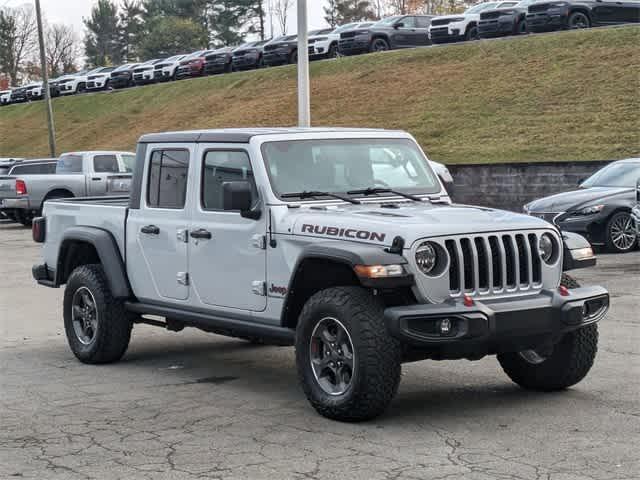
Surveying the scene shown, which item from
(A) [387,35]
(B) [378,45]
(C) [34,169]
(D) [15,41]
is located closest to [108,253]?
(C) [34,169]

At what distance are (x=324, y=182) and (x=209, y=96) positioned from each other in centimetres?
4497

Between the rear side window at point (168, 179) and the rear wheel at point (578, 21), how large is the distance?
1273 inches

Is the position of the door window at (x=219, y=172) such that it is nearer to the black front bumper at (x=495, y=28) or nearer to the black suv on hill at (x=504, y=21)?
the black suv on hill at (x=504, y=21)

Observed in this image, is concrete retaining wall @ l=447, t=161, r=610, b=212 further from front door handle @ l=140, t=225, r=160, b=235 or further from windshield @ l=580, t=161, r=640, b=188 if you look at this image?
front door handle @ l=140, t=225, r=160, b=235

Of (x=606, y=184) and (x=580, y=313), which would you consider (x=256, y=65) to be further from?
(x=580, y=313)

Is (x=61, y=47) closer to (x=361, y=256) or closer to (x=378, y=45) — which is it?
(x=378, y=45)

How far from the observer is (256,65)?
179ft

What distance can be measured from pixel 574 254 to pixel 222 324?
247 cm

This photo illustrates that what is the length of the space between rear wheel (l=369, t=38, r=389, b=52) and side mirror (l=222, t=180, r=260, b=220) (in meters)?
40.9

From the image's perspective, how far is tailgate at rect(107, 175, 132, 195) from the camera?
27203mm

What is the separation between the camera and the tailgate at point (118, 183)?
27.2 m

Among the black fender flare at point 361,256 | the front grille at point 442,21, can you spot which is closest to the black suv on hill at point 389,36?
the front grille at point 442,21

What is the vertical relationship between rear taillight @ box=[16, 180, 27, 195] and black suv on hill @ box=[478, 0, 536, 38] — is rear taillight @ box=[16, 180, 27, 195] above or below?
below

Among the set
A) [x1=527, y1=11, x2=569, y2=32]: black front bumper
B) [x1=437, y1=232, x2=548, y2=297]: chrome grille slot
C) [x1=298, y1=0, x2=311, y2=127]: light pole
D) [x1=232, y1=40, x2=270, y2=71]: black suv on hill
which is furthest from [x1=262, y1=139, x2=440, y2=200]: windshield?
[x1=232, y1=40, x2=270, y2=71]: black suv on hill
